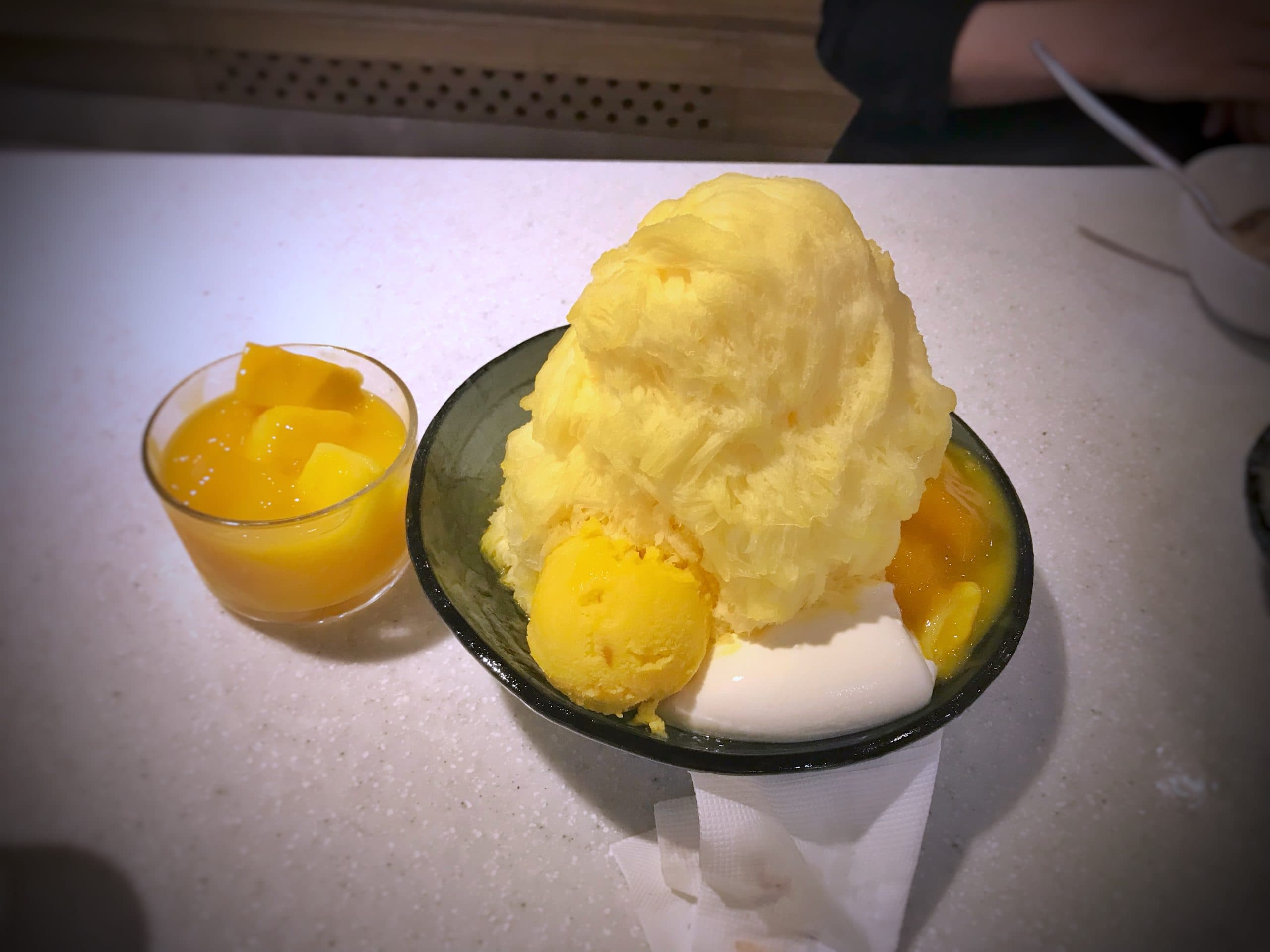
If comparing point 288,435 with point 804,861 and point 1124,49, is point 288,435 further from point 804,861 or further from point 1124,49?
point 1124,49

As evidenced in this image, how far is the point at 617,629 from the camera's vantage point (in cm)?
43

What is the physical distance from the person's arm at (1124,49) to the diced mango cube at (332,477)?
72 centimetres

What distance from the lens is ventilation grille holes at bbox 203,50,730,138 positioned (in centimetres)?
94

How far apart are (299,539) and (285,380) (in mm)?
147

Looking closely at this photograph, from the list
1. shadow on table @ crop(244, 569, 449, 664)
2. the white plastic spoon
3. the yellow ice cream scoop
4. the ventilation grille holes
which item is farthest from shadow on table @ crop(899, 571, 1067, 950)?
the ventilation grille holes

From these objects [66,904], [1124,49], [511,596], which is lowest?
[66,904]

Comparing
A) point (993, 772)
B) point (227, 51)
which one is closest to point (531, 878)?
point (993, 772)

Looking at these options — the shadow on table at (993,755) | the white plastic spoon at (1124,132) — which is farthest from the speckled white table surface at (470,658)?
the white plastic spoon at (1124,132)

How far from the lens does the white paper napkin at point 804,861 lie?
464 millimetres

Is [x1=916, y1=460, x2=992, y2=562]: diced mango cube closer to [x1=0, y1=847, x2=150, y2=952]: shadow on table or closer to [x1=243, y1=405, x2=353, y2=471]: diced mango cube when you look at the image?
[x1=243, y1=405, x2=353, y2=471]: diced mango cube

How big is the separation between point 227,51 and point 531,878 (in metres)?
1.13

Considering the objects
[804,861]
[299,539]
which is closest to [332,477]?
[299,539]

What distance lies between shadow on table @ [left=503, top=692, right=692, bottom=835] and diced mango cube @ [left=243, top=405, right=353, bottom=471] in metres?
0.27

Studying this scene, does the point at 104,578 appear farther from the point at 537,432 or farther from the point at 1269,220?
the point at 1269,220
